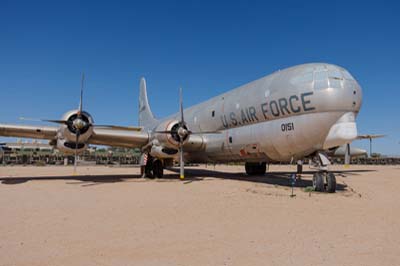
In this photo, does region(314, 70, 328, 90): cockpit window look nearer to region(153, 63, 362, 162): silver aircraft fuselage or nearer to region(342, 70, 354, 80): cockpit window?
region(153, 63, 362, 162): silver aircraft fuselage

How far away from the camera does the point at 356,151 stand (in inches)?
1367

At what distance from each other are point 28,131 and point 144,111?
14.9 meters

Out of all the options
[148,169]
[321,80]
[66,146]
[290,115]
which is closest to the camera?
Answer: [321,80]

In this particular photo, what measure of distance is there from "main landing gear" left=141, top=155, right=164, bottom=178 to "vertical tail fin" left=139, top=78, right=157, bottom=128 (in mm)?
9593

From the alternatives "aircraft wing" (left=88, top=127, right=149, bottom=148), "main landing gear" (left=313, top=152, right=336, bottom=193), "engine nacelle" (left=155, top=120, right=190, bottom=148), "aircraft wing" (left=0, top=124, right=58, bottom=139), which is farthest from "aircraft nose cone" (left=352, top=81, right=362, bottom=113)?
"aircraft wing" (left=0, top=124, right=58, bottom=139)

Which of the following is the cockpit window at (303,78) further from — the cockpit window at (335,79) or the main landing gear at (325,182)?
the main landing gear at (325,182)

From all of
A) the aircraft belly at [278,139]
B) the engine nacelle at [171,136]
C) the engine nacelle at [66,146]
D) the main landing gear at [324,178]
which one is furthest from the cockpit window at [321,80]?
the engine nacelle at [66,146]

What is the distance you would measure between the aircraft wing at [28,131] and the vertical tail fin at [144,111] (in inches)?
472

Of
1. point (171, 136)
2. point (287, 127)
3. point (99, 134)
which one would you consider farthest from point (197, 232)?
point (99, 134)

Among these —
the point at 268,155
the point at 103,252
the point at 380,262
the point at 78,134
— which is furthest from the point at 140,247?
the point at 78,134

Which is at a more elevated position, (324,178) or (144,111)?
(144,111)

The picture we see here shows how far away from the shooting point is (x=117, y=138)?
1745 centimetres

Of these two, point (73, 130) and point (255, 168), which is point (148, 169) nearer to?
point (73, 130)

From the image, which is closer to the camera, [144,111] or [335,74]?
[335,74]
